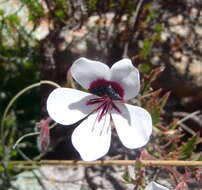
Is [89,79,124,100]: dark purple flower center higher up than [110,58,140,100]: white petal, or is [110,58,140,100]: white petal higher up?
[110,58,140,100]: white petal

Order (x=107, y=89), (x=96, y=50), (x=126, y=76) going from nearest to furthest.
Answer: (x=126, y=76) < (x=107, y=89) < (x=96, y=50)

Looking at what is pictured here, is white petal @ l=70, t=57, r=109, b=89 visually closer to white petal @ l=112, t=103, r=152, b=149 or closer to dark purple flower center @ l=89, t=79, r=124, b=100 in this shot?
dark purple flower center @ l=89, t=79, r=124, b=100

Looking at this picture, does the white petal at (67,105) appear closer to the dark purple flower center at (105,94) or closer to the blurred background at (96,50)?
the dark purple flower center at (105,94)

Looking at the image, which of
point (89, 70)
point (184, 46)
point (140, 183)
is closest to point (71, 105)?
point (89, 70)

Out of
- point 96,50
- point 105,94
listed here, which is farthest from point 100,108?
point 96,50

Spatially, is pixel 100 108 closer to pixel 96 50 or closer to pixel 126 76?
pixel 126 76

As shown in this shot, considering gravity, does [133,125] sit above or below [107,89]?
below

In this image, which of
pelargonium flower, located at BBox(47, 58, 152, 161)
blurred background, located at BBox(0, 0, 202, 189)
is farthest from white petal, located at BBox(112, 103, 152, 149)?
blurred background, located at BBox(0, 0, 202, 189)
